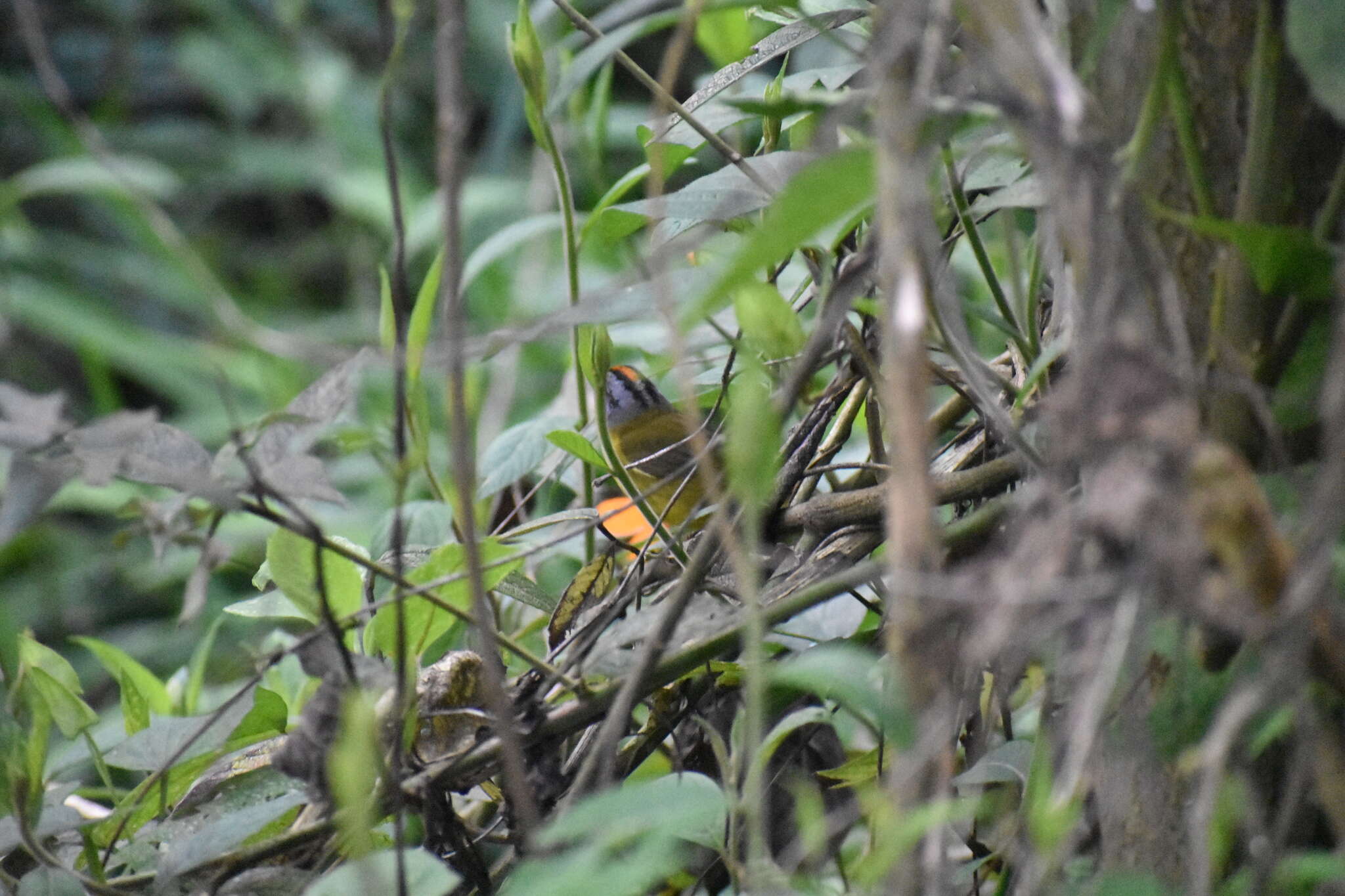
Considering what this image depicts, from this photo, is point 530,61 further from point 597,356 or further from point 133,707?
point 133,707

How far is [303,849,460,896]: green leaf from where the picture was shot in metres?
0.60

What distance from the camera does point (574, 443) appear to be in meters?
0.85

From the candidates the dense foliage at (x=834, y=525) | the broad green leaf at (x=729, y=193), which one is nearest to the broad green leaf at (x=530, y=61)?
the dense foliage at (x=834, y=525)

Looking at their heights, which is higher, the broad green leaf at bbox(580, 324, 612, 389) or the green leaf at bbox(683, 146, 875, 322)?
the green leaf at bbox(683, 146, 875, 322)

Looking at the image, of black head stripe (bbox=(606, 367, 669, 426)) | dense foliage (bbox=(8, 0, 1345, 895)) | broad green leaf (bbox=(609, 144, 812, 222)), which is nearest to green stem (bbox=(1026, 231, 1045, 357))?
dense foliage (bbox=(8, 0, 1345, 895))

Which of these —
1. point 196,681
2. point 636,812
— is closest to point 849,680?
point 636,812

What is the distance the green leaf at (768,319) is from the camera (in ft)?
2.30

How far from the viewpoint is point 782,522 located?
964mm

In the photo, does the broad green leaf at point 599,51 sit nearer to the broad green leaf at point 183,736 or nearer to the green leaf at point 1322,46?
the green leaf at point 1322,46

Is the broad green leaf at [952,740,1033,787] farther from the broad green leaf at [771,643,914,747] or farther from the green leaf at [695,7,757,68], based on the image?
the green leaf at [695,7,757,68]

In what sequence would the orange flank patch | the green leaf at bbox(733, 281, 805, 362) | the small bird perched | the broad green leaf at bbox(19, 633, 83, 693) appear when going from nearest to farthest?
the green leaf at bbox(733, 281, 805, 362) → the broad green leaf at bbox(19, 633, 83, 693) → the orange flank patch → the small bird perched

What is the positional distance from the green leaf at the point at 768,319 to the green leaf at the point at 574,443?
0.17 m

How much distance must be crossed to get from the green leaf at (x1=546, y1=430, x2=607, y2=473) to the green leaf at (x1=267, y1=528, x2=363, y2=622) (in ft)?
0.53

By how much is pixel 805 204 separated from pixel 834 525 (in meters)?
0.44
